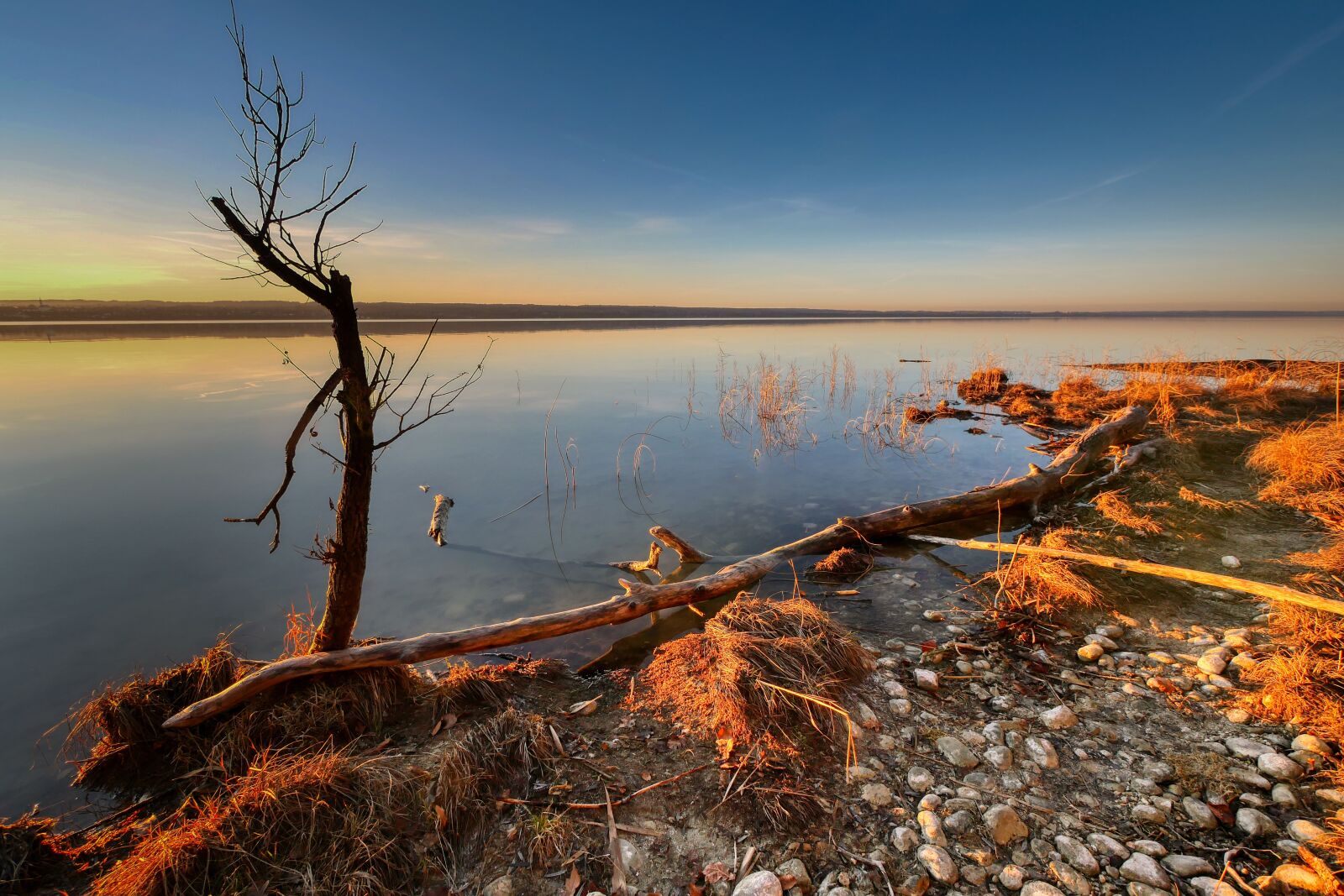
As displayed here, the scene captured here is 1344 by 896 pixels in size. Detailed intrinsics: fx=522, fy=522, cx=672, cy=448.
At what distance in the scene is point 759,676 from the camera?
3584 mm

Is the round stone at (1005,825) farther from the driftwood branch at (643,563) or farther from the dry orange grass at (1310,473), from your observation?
the dry orange grass at (1310,473)

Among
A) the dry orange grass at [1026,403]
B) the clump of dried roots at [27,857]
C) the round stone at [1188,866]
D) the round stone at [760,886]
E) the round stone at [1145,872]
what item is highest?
the dry orange grass at [1026,403]

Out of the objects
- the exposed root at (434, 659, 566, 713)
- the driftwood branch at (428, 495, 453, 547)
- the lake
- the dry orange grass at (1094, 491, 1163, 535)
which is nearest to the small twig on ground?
the exposed root at (434, 659, 566, 713)

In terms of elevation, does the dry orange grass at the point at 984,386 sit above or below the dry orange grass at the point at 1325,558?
above

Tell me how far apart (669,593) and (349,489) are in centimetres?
292

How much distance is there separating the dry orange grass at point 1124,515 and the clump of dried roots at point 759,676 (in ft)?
16.6

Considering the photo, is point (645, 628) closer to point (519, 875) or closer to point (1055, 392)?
point (519, 875)

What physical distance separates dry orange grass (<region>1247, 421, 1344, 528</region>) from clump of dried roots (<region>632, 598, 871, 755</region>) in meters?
6.65

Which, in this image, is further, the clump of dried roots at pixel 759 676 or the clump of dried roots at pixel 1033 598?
the clump of dried roots at pixel 1033 598

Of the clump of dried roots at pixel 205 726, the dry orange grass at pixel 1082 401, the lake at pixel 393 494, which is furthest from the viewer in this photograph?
the dry orange grass at pixel 1082 401

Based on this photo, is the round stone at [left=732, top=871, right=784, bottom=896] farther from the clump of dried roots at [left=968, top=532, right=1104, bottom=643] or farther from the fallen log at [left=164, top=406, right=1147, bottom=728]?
the clump of dried roots at [left=968, top=532, right=1104, bottom=643]

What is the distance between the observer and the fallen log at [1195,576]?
12.7 feet

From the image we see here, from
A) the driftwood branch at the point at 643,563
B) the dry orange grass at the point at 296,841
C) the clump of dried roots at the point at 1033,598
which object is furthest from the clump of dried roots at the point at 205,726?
the clump of dried roots at the point at 1033,598

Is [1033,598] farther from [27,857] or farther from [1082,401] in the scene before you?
[1082,401]
